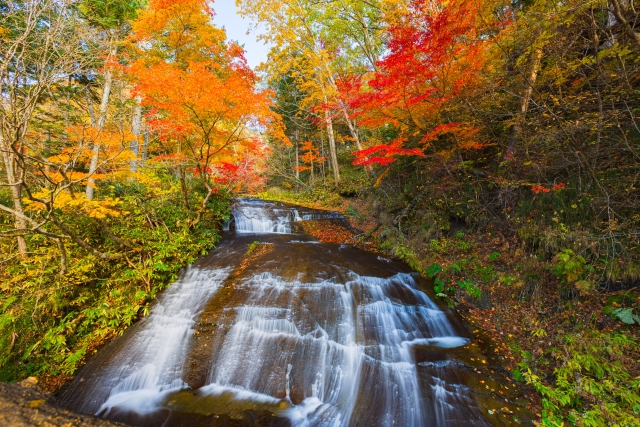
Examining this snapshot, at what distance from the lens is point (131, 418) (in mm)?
3561

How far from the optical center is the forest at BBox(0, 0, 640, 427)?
397 cm

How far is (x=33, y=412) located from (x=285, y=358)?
10.2 feet

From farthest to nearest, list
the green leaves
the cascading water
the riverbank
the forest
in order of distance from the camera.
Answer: the forest → the green leaves → the cascading water → the riverbank

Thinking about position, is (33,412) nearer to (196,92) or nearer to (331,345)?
(331,345)

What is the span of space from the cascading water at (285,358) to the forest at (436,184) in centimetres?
76

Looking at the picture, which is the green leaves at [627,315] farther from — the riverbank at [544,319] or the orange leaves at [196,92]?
the orange leaves at [196,92]

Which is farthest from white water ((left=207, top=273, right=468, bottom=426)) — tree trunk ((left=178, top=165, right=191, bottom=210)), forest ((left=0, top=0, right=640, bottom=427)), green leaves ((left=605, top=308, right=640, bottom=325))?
tree trunk ((left=178, top=165, right=191, bottom=210))

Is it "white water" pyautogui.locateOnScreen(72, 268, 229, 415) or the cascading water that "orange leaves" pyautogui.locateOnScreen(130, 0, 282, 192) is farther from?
the cascading water

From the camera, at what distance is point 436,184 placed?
8070mm

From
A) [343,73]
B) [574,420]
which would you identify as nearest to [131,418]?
[574,420]

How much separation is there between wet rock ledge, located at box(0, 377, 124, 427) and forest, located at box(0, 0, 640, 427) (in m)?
2.99

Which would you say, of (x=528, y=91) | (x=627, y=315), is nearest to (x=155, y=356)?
(x=627, y=315)

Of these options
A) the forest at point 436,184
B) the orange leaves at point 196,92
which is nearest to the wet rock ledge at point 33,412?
the forest at point 436,184

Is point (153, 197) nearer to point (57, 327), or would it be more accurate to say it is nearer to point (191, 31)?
point (57, 327)
